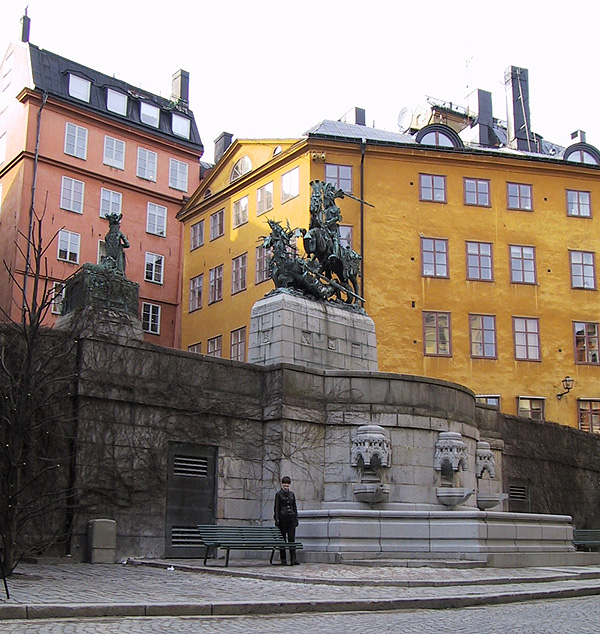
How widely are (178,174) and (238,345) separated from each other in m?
13.1

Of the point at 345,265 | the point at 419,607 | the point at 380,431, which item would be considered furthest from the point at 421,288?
the point at 419,607

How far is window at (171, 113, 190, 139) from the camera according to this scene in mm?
52781

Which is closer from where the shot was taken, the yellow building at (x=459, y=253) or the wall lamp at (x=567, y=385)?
the wall lamp at (x=567, y=385)

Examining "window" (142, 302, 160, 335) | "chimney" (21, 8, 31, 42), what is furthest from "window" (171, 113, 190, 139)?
"window" (142, 302, 160, 335)

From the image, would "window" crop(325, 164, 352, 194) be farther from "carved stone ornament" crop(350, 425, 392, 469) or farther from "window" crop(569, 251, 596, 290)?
"carved stone ornament" crop(350, 425, 392, 469)

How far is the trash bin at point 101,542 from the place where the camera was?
60.3 ft

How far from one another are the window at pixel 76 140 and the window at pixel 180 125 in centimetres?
659

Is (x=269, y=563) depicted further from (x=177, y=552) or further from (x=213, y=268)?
(x=213, y=268)

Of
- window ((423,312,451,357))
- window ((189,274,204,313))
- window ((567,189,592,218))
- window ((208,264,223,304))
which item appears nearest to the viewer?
window ((423,312,451,357))

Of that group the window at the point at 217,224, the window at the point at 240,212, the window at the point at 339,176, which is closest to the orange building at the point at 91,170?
the window at the point at 217,224

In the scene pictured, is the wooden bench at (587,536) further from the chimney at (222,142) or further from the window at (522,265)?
the chimney at (222,142)

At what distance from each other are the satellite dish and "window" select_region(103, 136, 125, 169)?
18.5m

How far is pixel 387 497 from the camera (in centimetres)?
2177

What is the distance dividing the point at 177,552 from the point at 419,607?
28.9 feet
